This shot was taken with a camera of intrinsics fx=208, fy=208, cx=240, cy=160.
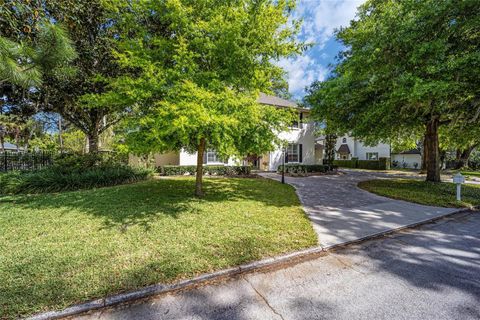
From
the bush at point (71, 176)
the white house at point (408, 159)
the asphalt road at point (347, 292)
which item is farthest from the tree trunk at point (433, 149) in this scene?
the white house at point (408, 159)

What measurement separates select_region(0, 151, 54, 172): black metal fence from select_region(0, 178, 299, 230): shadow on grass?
4963mm

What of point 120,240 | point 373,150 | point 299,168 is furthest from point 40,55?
point 373,150

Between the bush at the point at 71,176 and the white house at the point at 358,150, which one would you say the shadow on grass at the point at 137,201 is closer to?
the bush at the point at 71,176

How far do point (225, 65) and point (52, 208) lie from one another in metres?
6.73

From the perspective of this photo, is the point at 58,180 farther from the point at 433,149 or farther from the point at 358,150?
the point at 358,150

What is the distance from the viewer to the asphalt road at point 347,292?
2.51 m

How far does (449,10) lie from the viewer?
23.8ft

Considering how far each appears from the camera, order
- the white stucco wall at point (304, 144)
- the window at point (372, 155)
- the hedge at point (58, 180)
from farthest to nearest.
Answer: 1. the window at point (372, 155)
2. the white stucco wall at point (304, 144)
3. the hedge at point (58, 180)

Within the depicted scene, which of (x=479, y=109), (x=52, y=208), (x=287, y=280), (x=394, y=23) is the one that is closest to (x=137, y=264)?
(x=287, y=280)

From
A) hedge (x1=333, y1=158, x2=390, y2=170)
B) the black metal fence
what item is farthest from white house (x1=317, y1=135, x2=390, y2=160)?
the black metal fence

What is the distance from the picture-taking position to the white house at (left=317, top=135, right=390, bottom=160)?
31.1 metres

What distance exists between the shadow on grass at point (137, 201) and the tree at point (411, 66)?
5.25m

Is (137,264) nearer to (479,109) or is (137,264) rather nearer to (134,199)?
(134,199)

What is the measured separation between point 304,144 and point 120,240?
17040mm
